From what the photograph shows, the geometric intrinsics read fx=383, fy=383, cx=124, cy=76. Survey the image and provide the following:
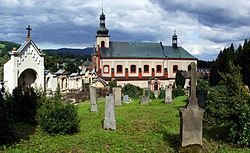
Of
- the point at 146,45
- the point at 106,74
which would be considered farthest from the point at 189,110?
the point at 146,45

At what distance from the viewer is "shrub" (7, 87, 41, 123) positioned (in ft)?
54.5

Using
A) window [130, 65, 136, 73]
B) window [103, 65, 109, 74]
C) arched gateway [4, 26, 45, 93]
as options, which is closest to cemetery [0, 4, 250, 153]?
arched gateway [4, 26, 45, 93]

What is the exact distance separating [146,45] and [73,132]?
67314 mm

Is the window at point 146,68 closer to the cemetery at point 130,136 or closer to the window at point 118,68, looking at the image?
the window at point 118,68

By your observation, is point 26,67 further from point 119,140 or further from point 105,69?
point 105,69

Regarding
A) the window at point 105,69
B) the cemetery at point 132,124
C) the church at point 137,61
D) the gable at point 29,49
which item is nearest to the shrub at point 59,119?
the cemetery at point 132,124

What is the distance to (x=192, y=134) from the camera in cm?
1045

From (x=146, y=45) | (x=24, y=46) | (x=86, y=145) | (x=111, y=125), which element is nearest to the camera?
(x=86, y=145)

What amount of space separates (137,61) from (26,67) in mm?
44255

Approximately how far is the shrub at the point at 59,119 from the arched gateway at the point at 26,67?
63.7 ft

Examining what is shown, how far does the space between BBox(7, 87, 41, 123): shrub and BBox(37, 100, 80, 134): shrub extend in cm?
252

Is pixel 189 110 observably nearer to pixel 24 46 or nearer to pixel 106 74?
pixel 24 46

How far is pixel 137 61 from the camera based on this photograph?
76.7 meters

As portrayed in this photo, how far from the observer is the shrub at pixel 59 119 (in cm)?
1370
